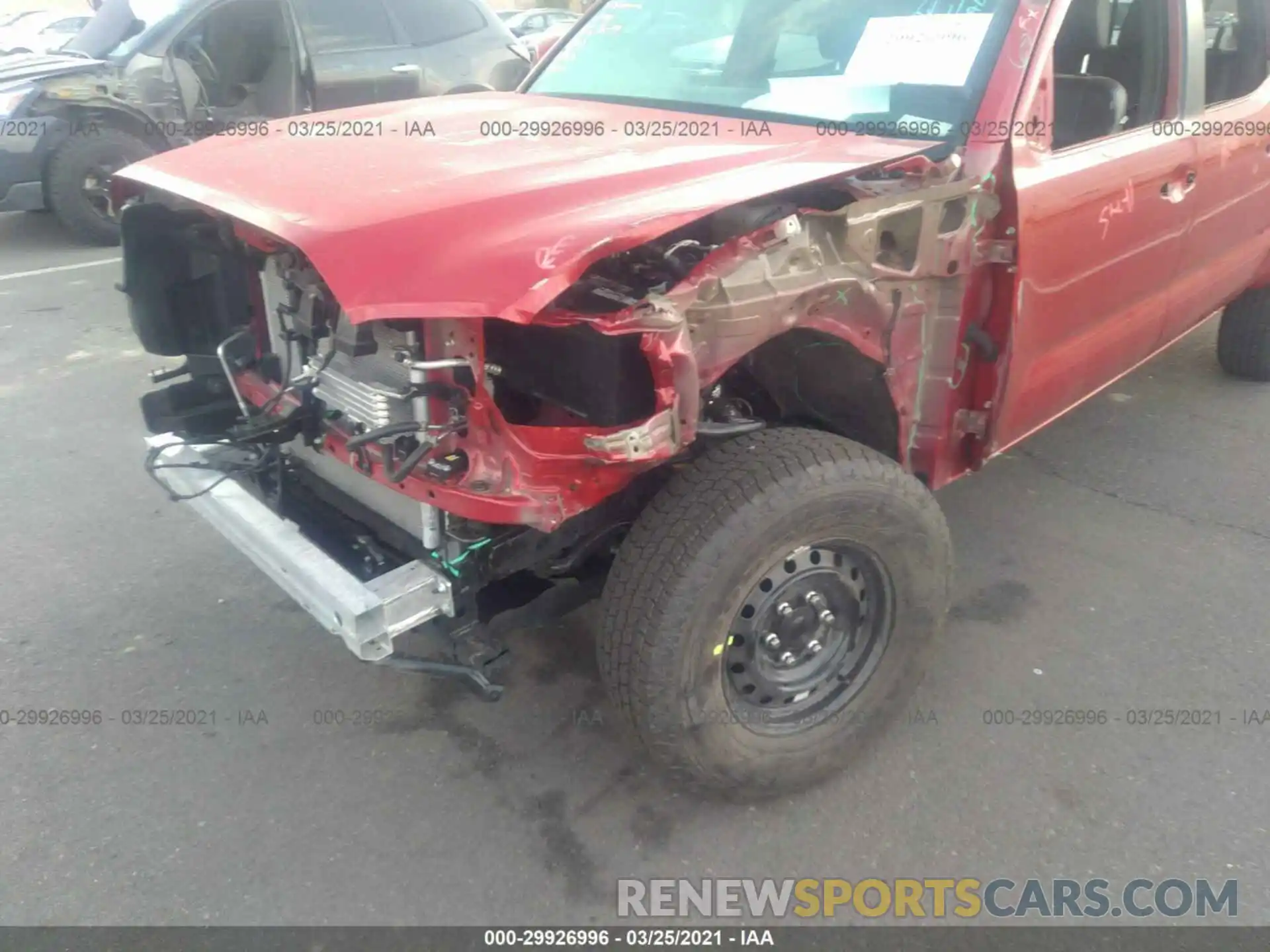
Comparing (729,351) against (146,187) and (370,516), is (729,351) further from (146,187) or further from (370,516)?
(146,187)

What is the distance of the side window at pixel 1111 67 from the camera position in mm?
2885

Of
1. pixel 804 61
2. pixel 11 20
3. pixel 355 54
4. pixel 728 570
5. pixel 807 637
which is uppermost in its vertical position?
pixel 11 20

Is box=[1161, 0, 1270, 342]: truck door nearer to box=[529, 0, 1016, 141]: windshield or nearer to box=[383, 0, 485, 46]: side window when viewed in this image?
box=[529, 0, 1016, 141]: windshield

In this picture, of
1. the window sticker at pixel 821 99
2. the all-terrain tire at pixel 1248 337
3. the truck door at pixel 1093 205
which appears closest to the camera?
the truck door at pixel 1093 205

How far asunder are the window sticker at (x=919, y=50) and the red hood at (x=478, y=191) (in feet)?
0.85

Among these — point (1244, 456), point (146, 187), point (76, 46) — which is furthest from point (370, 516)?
point (76, 46)

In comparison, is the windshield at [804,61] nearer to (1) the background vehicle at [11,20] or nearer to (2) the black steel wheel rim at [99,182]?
(2) the black steel wheel rim at [99,182]

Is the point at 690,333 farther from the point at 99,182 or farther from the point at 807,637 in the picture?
the point at 99,182

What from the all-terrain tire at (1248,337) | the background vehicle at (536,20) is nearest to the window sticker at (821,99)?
the all-terrain tire at (1248,337)

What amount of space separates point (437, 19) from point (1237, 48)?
6.26 meters

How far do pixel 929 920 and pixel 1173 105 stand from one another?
262 centimetres

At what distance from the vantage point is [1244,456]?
400cm

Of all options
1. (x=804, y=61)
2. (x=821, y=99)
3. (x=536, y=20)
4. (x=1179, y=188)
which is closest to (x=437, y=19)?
(x=804, y=61)

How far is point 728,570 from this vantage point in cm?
203
